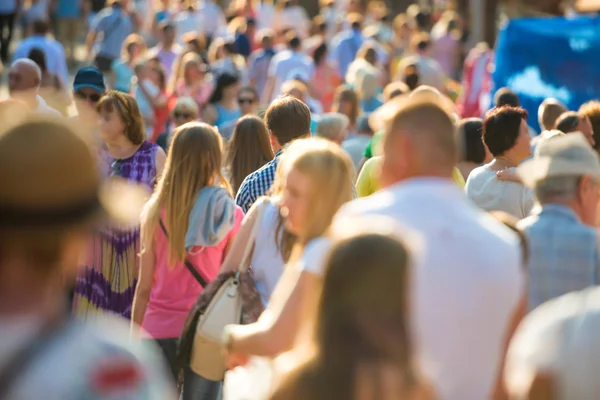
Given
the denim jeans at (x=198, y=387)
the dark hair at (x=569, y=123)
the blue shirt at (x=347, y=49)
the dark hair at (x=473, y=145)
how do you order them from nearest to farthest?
1. the denim jeans at (x=198, y=387)
2. the dark hair at (x=473, y=145)
3. the dark hair at (x=569, y=123)
4. the blue shirt at (x=347, y=49)

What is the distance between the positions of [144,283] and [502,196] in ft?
6.34

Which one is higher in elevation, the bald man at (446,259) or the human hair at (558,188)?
the bald man at (446,259)

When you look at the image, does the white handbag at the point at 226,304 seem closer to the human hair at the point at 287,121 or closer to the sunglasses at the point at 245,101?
the human hair at the point at 287,121

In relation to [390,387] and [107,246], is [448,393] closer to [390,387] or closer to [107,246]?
[390,387]

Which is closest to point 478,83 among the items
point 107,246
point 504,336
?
point 107,246

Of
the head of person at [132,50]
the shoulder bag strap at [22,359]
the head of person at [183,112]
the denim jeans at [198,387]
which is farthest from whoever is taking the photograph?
the head of person at [132,50]

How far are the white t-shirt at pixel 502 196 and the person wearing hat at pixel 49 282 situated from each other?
418 centimetres

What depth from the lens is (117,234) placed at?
21.4 ft

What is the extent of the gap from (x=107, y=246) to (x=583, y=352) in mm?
3819

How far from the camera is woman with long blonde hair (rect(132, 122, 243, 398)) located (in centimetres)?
585

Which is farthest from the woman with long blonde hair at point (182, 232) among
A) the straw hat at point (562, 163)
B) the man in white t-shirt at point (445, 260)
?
the man in white t-shirt at point (445, 260)

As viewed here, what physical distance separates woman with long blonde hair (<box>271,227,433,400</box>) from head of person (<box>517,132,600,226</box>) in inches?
78.1

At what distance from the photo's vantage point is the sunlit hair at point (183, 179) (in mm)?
5848

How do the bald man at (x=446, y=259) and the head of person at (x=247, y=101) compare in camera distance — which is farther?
the head of person at (x=247, y=101)
